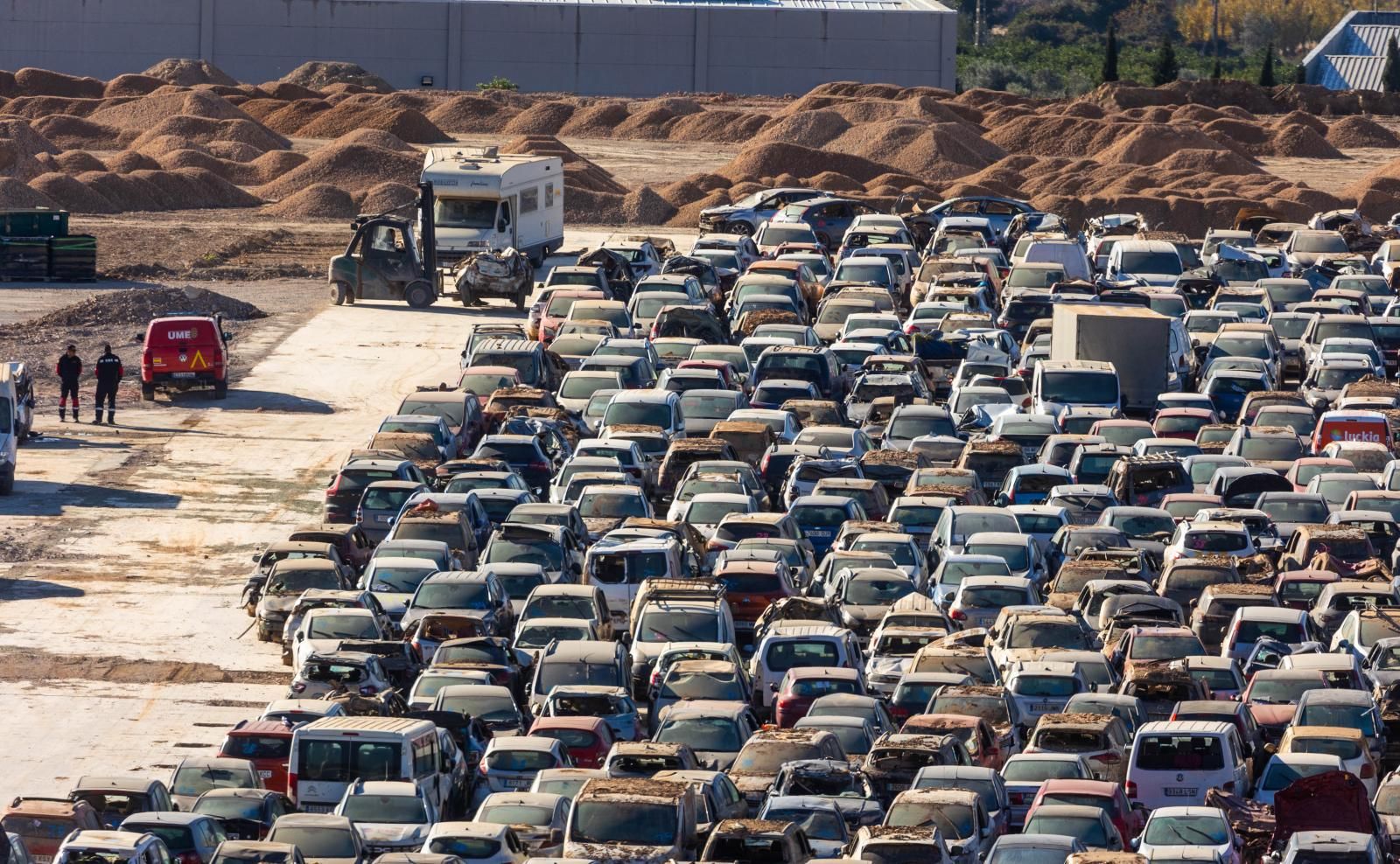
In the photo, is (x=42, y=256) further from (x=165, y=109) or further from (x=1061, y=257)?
(x=165, y=109)

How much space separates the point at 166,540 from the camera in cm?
3662

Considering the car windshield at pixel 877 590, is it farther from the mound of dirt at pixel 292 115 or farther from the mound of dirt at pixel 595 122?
the mound of dirt at pixel 595 122

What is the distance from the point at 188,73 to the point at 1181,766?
88.6 metres

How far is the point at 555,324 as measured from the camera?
4947 centimetres

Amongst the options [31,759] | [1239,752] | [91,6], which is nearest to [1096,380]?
[1239,752]

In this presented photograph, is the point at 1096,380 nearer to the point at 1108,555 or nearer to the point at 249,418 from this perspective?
the point at 1108,555

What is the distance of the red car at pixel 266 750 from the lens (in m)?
23.8

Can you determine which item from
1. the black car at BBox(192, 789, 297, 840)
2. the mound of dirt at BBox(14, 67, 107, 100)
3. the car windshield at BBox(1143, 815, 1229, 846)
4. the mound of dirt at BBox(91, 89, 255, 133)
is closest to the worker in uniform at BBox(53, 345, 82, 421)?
the black car at BBox(192, 789, 297, 840)

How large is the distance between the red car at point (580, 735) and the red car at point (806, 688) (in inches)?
85.4

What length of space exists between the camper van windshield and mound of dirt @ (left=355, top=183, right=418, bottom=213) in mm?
14301

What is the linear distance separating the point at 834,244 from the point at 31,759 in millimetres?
40247

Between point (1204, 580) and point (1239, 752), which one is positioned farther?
point (1204, 580)

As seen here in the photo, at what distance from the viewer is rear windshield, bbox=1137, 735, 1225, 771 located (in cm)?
2364

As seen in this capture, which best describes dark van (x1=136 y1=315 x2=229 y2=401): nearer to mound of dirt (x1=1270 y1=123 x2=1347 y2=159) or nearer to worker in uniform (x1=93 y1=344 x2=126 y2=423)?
worker in uniform (x1=93 y1=344 x2=126 y2=423)
